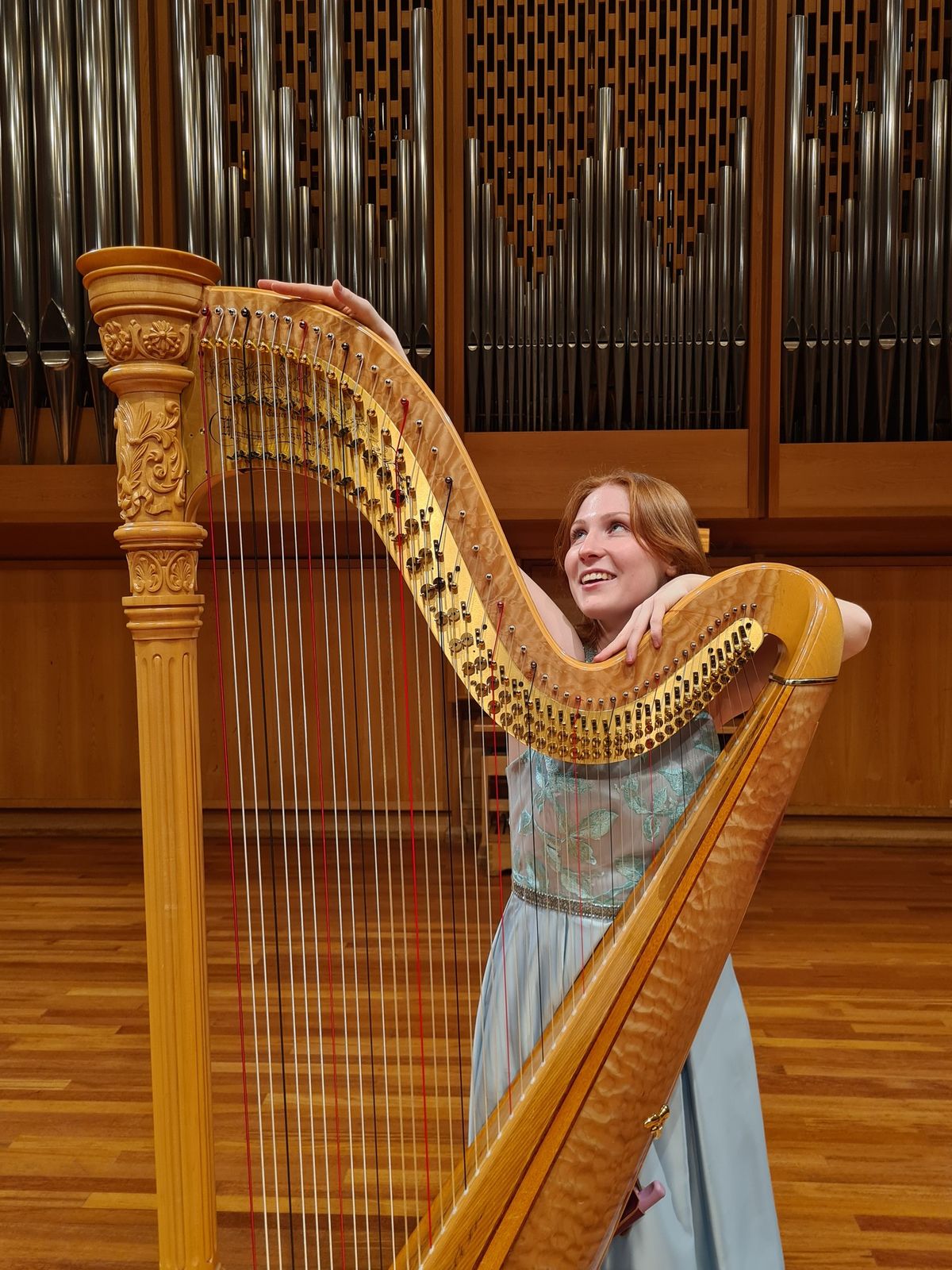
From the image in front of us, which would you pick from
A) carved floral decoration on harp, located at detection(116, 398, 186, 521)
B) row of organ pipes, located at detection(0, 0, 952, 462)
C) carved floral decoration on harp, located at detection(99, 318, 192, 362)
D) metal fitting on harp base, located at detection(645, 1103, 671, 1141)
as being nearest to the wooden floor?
metal fitting on harp base, located at detection(645, 1103, 671, 1141)

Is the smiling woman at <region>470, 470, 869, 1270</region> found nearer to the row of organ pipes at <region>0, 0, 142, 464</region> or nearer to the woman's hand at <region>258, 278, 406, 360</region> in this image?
the woman's hand at <region>258, 278, 406, 360</region>

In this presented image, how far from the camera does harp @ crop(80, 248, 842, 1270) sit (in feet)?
3.33

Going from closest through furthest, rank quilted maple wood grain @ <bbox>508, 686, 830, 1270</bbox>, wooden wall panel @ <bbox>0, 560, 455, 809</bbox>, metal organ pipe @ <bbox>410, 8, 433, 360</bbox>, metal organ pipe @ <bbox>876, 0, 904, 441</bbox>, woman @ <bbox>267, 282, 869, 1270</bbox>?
quilted maple wood grain @ <bbox>508, 686, 830, 1270</bbox>, woman @ <bbox>267, 282, 869, 1270</bbox>, metal organ pipe @ <bbox>876, 0, 904, 441</bbox>, metal organ pipe @ <bbox>410, 8, 433, 360</bbox>, wooden wall panel @ <bbox>0, 560, 455, 809</bbox>

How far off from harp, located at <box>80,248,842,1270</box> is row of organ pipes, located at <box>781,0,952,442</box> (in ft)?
9.99

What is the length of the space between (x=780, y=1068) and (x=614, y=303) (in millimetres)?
2732

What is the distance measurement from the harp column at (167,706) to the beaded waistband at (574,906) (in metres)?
0.57

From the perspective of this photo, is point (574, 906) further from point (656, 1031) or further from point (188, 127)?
point (188, 127)

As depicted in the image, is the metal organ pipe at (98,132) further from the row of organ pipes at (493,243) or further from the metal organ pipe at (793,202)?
the metal organ pipe at (793,202)

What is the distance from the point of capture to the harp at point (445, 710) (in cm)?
101

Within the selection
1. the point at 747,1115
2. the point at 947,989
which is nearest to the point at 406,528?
the point at 747,1115

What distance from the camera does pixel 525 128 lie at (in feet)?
13.3

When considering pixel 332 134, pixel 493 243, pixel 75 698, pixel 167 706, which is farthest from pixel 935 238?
pixel 75 698

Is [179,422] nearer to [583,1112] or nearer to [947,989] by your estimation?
[583,1112]

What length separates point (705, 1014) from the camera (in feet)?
4.72
